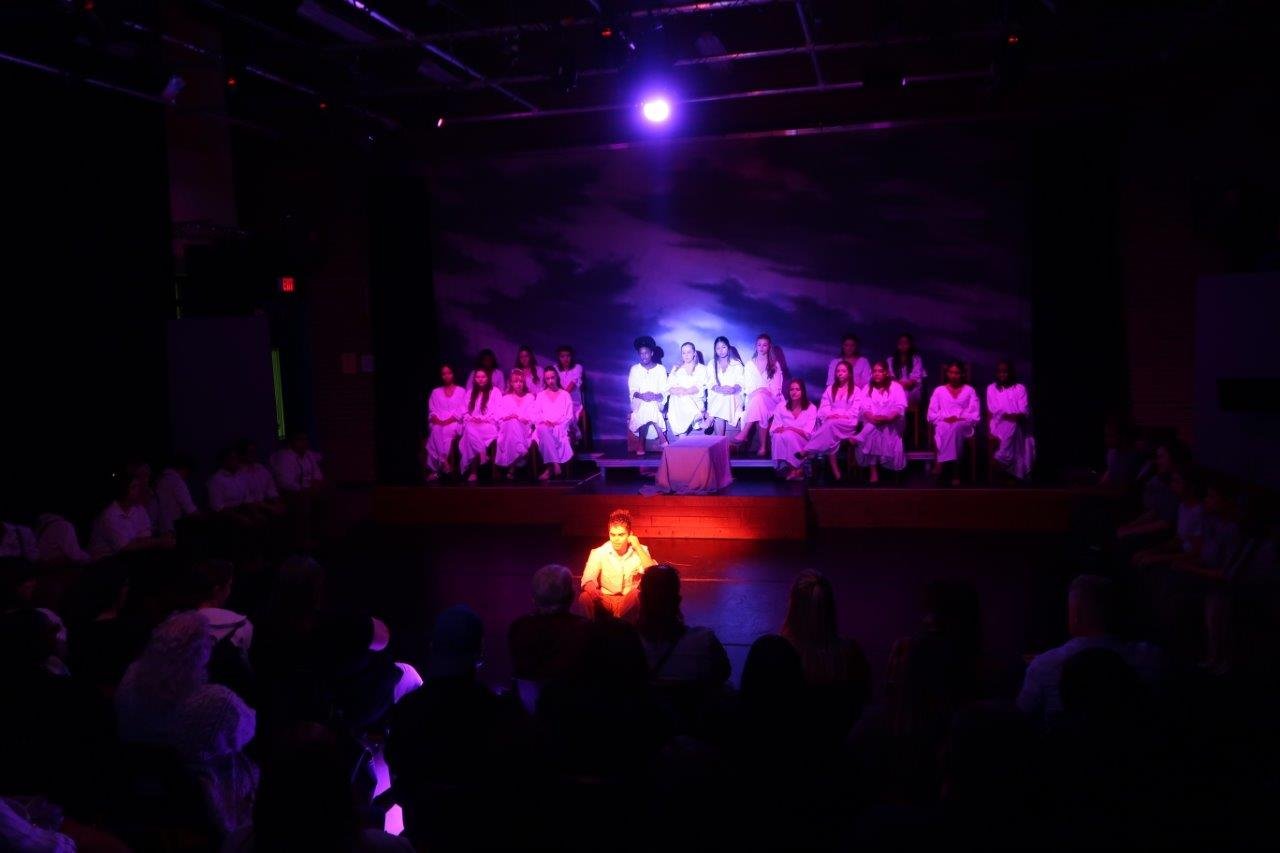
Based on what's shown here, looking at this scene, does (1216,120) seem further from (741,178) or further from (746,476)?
(746,476)

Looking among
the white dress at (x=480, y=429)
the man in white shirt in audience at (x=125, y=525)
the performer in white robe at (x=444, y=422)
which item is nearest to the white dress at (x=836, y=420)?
the white dress at (x=480, y=429)

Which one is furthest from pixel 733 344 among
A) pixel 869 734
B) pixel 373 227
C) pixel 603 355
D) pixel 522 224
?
pixel 869 734

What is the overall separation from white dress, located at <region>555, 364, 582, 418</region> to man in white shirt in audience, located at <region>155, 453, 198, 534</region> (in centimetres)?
406

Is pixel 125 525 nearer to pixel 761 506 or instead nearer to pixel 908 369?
pixel 761 506

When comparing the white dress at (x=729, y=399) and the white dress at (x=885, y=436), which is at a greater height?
the white dress at (x=729, y=399)

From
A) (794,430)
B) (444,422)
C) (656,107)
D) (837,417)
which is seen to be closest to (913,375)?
(837,417)

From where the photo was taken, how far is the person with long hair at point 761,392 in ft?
32.3

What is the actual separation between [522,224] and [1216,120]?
22.1ft

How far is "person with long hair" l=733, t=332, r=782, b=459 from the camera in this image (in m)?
9.84

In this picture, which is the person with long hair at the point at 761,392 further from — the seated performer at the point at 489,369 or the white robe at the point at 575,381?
the seated performer at the point at 489,369

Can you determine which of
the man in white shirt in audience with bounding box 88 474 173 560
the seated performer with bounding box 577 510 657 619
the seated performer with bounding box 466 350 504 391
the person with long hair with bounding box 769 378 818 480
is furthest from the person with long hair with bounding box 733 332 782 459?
the man in white shirt in audience with bounding box 88 474 173 560

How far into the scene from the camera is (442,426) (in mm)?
10148

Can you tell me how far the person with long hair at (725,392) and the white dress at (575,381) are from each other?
1.35 metres

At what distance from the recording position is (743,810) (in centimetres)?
234
